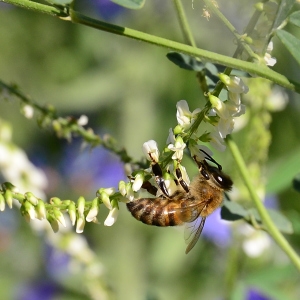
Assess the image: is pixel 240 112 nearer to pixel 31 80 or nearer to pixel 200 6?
pixel 200 6

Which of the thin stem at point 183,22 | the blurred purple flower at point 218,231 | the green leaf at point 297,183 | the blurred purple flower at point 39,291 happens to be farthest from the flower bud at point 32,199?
the blurred purple flower at point 39,291

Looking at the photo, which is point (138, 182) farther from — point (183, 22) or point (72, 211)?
point (183, 22)

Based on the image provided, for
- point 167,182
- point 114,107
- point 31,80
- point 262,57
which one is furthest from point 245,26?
point 31,80

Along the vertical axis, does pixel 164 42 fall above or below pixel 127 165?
above

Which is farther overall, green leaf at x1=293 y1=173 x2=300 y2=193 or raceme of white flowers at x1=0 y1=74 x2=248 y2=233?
green leaf at x1=293 y1=173 x2=300 y2=193

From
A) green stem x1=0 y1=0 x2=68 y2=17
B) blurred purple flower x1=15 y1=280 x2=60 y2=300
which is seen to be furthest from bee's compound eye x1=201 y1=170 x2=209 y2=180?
blurred purple flower x1=15 y1=280 x2=60 y2=300

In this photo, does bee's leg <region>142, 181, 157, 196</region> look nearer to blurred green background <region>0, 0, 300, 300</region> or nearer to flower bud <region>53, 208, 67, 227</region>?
flower bud <region>53, 208, 67, 227</region>
